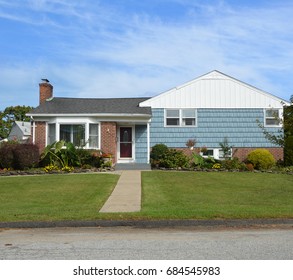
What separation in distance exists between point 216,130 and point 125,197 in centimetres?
1312

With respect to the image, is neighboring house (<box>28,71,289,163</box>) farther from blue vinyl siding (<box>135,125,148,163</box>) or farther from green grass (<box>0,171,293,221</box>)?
green grass (<box>0,171,293,221</box>)

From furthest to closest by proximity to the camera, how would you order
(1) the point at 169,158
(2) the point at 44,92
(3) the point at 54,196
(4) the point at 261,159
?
(2) the point at 44,92, (4) the point at 261,159, (1) the point at 169,158, (3) the point at 54,196

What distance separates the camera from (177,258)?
616 centimetres

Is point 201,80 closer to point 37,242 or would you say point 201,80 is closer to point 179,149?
point 179,149

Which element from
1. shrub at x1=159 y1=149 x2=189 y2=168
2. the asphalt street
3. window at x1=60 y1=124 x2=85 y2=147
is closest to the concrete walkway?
A: the asphalt street

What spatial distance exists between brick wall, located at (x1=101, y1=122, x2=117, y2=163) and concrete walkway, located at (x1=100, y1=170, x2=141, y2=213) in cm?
589

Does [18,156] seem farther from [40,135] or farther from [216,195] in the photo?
[216,195]

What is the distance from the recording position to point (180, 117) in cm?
2439

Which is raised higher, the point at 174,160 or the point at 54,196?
the point at 174,160

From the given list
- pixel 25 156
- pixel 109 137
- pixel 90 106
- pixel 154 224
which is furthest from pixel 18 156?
pixel 154 224

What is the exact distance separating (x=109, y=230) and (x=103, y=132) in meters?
14.5

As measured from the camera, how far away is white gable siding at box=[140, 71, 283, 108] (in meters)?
24.5
